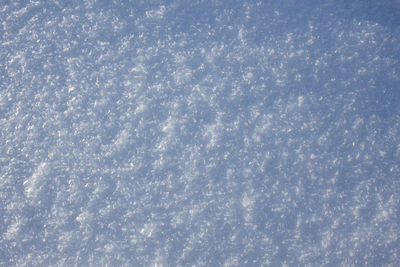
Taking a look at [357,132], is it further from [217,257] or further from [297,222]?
[217,257]

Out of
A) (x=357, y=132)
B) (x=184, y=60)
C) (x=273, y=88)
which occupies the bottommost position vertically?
(x=357, y=132)

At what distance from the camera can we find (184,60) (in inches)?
33.0

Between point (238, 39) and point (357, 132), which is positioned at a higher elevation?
point (238, 39)

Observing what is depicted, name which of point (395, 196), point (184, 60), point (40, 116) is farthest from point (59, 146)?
point (395, 196)

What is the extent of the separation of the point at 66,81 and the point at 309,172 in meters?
0.67

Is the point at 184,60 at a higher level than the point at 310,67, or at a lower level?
higher

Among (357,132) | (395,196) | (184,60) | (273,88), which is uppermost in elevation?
(184,60)

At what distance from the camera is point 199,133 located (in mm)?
807

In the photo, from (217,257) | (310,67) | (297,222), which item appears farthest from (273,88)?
(217,257)

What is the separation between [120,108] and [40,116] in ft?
0.66

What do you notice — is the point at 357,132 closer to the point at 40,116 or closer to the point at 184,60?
the point at 184,60

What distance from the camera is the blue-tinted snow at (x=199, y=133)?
765mm

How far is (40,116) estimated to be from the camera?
0.80 meters

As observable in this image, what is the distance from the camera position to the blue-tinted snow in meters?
0.77
